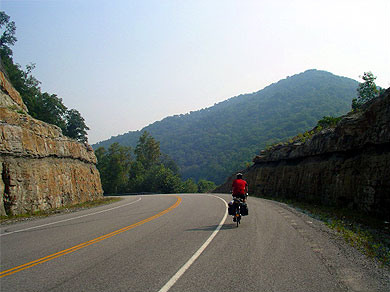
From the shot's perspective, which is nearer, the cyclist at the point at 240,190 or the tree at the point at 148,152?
the cyclist at the point at 240,190

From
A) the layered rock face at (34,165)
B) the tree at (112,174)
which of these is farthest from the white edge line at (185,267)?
the tree at (112,174)

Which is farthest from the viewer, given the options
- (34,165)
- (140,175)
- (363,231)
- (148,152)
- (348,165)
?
(148,152)

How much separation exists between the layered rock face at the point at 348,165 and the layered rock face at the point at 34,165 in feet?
61.2

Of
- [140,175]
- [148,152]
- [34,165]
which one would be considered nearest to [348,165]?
[34,165]

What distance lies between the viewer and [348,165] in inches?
737

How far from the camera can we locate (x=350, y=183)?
58.8ft

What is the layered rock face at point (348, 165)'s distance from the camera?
1496 cm

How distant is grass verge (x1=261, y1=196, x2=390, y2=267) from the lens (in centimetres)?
849

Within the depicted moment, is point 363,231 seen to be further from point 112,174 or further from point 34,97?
point 112,174

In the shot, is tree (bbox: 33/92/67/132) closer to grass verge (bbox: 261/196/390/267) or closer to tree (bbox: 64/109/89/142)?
tree (bbox: 64/109/89/142)

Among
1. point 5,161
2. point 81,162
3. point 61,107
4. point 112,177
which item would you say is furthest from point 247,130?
point 5,161

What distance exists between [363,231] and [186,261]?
8585 mm

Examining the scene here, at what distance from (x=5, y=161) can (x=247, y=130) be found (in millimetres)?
164126

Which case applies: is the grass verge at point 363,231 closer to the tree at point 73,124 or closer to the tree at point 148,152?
the tree at point 73,124
